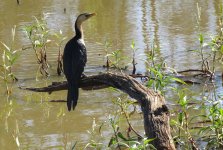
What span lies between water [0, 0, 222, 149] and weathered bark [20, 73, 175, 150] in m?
0.78

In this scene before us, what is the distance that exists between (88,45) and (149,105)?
5226 millimetres

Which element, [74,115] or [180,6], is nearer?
[74,115]

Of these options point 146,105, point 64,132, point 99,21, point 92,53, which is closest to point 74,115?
point 64,132

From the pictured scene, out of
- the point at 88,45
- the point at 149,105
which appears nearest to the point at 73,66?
the point at 149,105

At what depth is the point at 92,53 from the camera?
981cm

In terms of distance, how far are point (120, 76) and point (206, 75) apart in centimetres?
257

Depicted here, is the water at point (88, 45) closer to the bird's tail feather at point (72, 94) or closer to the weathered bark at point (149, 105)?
the bird's tail feather at point (72, 94)

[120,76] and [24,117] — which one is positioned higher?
[120,76]

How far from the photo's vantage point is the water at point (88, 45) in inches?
265

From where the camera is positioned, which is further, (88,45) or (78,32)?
(88,45)

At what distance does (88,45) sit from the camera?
10.3 meters

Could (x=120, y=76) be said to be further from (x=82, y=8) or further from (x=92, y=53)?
(x=82, y=8)

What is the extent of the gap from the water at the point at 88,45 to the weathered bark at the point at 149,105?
779 mm

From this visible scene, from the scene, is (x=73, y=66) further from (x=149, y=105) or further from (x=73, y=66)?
(x=149, y=105)
